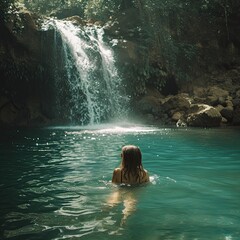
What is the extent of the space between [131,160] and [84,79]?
1937 centimetres

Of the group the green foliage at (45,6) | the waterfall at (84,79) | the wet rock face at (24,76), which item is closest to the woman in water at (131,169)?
the waterfall at (84,79)

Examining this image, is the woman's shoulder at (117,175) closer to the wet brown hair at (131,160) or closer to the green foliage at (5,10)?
the wet brown hair at (131,160)

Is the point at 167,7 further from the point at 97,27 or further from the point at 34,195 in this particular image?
the point at 34,195

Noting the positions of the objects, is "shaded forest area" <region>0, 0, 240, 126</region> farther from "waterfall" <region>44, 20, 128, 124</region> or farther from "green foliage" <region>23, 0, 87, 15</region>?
"green foliage" <region>23, 0, 87, 15</region>

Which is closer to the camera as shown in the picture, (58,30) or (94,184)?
(94,184)

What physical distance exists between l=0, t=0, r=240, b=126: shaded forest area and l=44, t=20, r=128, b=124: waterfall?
0.67 m

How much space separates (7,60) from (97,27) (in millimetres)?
8155

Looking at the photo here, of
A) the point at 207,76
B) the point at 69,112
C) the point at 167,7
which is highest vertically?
the point at 167,7

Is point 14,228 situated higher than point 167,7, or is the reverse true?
point 167,7

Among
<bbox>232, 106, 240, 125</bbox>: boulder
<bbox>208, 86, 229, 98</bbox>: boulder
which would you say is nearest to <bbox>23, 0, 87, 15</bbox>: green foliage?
<bbox>208, 86, 229, 98</bbox>: boulder

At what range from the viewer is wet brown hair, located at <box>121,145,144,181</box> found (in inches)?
235

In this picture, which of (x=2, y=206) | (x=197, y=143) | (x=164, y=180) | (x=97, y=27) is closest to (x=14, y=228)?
(x=2, y=206)

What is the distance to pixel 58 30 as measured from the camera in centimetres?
2497

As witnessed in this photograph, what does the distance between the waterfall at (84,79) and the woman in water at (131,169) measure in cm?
1726
